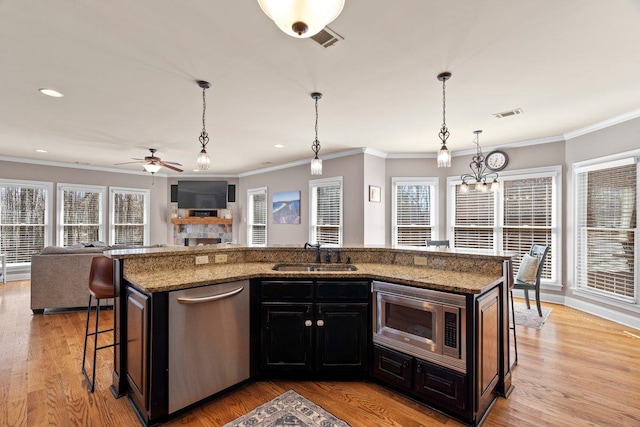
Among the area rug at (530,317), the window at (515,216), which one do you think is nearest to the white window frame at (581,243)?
the window at (515,216)

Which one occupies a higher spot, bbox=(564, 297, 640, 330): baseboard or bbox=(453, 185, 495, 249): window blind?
bbox=(453, 185, 495, 249): window blind

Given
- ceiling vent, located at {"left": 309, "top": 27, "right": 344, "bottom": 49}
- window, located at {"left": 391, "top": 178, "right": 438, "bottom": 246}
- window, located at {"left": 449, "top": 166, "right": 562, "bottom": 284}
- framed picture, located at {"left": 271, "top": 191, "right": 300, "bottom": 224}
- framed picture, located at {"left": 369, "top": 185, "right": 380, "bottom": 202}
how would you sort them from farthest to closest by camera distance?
framed picture, located at {"left": 271, "top": 191, "right": 300, "bottom": 224}, window, located at {"left": 391, "top": 178, "right": 438, "bottom": 246}, framed picture, located at {"left": 369, "top": 185, "right": 380, "bottom": 202}, window, located at {"left": 449, "top": 166, "right": 562, "bottom": 284}, ceiling vent, located at {"left": 309, "top": 27, "right": 344, "bottom": 49}

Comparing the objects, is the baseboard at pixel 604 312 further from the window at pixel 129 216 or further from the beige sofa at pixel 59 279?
the window at pixel 129 216

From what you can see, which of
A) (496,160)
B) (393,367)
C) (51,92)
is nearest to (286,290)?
(393,367)

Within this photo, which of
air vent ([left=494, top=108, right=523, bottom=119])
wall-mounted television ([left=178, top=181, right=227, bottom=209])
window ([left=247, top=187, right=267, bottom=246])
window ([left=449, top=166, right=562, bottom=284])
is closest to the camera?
air vent ([left=494, top=108, right=523, bottom=119])

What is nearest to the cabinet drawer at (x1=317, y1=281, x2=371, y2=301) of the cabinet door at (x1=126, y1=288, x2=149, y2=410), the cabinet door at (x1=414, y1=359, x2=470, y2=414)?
the cabinet door at (x1=414, y1=359, x2=470, y2=414)

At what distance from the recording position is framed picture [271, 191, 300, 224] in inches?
276

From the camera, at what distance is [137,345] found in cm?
210

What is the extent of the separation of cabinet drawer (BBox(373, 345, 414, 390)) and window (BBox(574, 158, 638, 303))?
11.8 feet

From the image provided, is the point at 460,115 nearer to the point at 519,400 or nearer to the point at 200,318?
the point at 519,400

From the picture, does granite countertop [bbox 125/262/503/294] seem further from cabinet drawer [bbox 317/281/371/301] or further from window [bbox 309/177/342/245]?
window [bbox 309/177/342/245]

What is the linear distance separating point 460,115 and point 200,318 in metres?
3.78

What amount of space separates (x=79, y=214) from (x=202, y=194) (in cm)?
286

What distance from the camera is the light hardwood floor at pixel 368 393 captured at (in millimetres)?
2074
